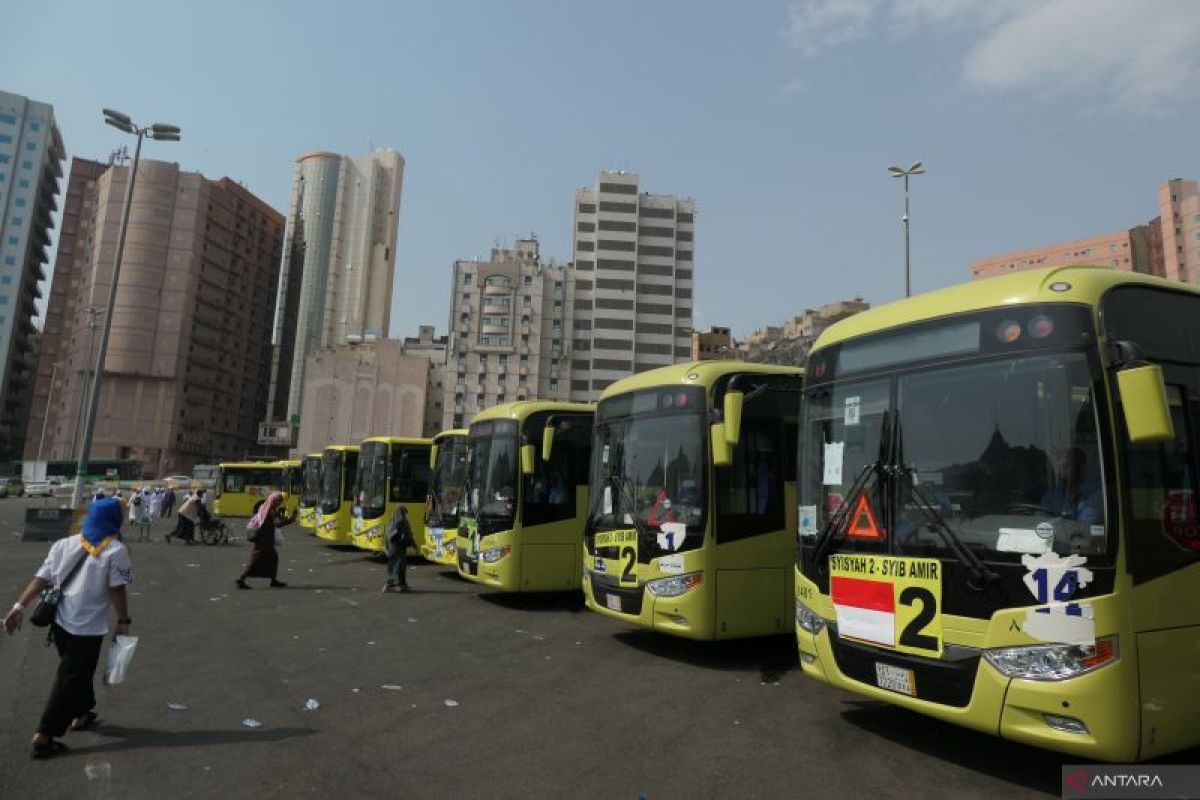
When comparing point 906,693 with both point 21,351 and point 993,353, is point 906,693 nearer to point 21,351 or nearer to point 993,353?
point 993,353

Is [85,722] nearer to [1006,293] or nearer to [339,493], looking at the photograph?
[1006,293]

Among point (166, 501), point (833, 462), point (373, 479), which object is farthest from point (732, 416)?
point (166, 501)

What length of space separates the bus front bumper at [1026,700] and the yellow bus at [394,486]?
49.0ft

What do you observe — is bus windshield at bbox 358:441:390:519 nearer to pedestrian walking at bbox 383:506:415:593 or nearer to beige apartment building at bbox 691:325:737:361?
pedestrian walking at bbox 383:506:415:593

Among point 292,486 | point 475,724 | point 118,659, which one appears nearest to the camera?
point 118,659

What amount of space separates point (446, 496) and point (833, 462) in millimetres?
10128

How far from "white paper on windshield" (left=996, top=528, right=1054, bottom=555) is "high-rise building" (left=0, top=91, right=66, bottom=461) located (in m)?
119

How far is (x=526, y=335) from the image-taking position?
95.7 metres

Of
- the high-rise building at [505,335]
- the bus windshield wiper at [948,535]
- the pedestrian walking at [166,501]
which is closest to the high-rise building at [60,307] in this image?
the high-rise building at [505,335]

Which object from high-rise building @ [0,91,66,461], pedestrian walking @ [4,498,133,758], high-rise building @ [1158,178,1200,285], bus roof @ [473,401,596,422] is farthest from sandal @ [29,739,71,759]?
high-rise building @ [0,91,66,461]

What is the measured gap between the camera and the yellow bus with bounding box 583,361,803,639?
25.7 ft

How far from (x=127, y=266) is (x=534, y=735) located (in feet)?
347

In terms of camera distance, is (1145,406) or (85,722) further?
(85,722)

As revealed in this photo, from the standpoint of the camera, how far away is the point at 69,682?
5.07 m
